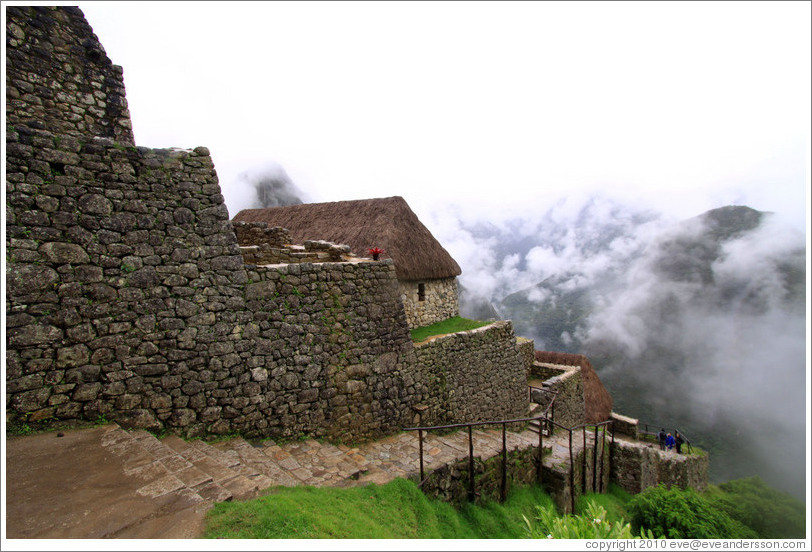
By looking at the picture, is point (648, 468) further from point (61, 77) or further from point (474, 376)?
point (61, 77)

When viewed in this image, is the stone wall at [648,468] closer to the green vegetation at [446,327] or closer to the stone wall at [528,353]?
the stone wall at [528,353]

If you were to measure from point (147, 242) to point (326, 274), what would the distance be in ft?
8.80

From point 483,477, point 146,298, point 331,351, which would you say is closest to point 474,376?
point 483,477

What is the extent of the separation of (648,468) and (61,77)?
1638cm

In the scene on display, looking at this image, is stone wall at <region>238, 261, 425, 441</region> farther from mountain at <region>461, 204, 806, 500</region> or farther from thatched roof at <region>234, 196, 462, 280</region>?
mountain at <region>461, 204, 806, 500</region>

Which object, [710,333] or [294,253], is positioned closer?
[294,253]

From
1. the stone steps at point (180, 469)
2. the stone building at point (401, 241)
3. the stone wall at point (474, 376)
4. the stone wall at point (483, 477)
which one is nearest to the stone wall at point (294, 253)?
the stone wall at point (474, 376)

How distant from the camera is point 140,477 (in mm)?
3367

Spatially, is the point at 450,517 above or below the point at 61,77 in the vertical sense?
below

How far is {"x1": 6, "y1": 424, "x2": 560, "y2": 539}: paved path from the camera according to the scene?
8.90ft

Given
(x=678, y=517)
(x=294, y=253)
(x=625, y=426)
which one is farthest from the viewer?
(x=625, y=426)

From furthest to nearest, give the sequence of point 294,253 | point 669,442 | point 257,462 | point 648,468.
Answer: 1. point 669,442
2. point 648,468
3. point 294,253
4. point 257,462

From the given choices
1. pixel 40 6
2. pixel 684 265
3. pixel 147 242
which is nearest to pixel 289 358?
pixel 147 242

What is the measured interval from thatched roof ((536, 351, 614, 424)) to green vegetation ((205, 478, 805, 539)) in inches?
303
